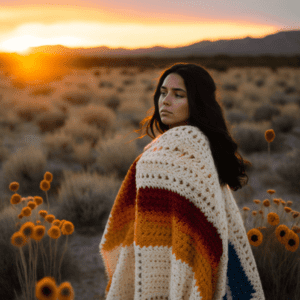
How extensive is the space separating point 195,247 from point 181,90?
0.92m

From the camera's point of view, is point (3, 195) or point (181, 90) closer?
point (181, 90)

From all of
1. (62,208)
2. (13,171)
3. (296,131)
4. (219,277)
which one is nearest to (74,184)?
(62,208)

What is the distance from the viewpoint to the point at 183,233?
4.24 feet

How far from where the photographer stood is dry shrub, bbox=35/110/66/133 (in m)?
9.55

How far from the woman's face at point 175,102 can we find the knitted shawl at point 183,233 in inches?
8.0

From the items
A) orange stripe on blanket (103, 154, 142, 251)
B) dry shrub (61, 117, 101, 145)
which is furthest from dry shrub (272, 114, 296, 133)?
orange stripe on blanket (103, 154, 142, 251)

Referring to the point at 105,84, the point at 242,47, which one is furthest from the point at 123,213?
the point at 242,47

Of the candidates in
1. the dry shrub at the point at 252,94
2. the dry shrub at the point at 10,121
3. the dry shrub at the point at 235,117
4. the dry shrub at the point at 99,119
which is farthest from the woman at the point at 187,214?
the dry shrub at the point at 252,94

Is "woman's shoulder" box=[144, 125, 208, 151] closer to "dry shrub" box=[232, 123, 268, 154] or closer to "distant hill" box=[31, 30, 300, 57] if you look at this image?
"dry shrub" box=[232, 123, 268, 154]

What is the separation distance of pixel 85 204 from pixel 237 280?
2.86 meters

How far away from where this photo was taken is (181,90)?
1641 millimetres

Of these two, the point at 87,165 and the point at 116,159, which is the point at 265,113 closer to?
the point at 116,159

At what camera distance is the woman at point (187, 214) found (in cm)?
129

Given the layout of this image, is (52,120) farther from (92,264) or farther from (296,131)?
(296,131)
